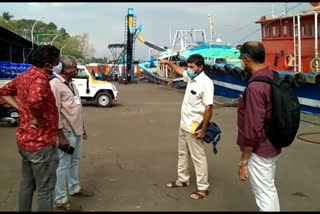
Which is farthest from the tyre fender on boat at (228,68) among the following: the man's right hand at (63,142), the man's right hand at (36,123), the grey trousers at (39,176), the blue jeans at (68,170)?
the man's right hand at (36,123)

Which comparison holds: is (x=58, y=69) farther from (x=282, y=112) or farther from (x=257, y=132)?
(x=282, y=112)

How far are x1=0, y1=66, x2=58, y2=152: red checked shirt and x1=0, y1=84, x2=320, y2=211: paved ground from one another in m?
1.50

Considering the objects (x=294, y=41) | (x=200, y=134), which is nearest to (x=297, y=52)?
(x=294, y=41)

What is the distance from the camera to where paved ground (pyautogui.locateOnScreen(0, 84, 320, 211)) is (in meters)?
5.00

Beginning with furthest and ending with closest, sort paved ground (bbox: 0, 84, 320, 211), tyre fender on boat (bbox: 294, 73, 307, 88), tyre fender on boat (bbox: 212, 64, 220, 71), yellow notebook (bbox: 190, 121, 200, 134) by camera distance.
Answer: tyre fender on boat (bbox: 212, 64, 220, 71) → tyre fender on boat (bbox: 294, 73, 307, 88) → yellow notebook (bbox: 190, 121, 200, 134) → paved ground (bbox: 0, 84, 320, 211)

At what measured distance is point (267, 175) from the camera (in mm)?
3461

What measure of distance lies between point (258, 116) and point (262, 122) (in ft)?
0.24

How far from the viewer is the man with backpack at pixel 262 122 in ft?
10.9

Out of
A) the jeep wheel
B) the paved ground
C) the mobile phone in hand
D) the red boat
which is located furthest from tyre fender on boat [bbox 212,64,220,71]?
the mobile phone in hand

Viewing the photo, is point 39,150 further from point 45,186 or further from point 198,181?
point 198,181

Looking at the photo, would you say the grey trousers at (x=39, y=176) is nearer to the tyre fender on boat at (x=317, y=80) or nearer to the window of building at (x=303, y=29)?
the tyre fender on boat at (x=317, y=80)

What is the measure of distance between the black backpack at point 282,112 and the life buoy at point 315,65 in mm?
10346

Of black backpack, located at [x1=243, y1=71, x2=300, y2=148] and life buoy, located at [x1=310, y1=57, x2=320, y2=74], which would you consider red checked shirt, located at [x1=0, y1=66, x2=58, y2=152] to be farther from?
life buoy, located at [x1=310, y1=57, x2=320, y2=74]

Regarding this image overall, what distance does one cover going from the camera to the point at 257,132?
3338 millimetres
